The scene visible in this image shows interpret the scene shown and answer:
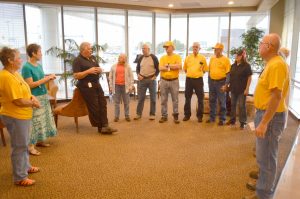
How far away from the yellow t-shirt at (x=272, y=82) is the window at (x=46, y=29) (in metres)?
6.74

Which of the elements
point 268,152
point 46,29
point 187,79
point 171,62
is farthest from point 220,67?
point 46,29

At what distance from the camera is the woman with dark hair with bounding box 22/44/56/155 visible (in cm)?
346

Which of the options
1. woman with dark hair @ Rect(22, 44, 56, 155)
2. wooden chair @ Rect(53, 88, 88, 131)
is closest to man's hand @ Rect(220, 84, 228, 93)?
wooden chair @ Rect(53, 88, 88, 131)

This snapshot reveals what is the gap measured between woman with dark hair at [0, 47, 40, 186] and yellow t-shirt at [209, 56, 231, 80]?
11.4 ft

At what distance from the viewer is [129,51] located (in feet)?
28.7

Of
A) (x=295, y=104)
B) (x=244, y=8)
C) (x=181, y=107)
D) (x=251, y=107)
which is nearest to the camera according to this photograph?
(x=251, y=107)

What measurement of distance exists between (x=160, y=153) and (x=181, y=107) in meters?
3.22

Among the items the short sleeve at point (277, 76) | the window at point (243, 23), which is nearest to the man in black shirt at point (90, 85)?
the short sleeve at point (277, 76)

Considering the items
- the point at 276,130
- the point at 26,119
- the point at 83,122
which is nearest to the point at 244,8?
the point at 83,122

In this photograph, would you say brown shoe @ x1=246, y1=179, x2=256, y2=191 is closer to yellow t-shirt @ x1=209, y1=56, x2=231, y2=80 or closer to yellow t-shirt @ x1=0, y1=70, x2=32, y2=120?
yellow t-shirt @ x1=0, y1=70, x2=32, y2=120

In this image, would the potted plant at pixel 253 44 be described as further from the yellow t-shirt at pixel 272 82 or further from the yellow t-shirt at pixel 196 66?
the yellow t-shirt at pixel 272 82

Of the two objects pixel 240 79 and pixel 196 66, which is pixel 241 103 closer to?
pixel 240 79

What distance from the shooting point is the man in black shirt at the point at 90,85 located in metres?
4.39

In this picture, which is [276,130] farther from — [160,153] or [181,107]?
[181,107]
